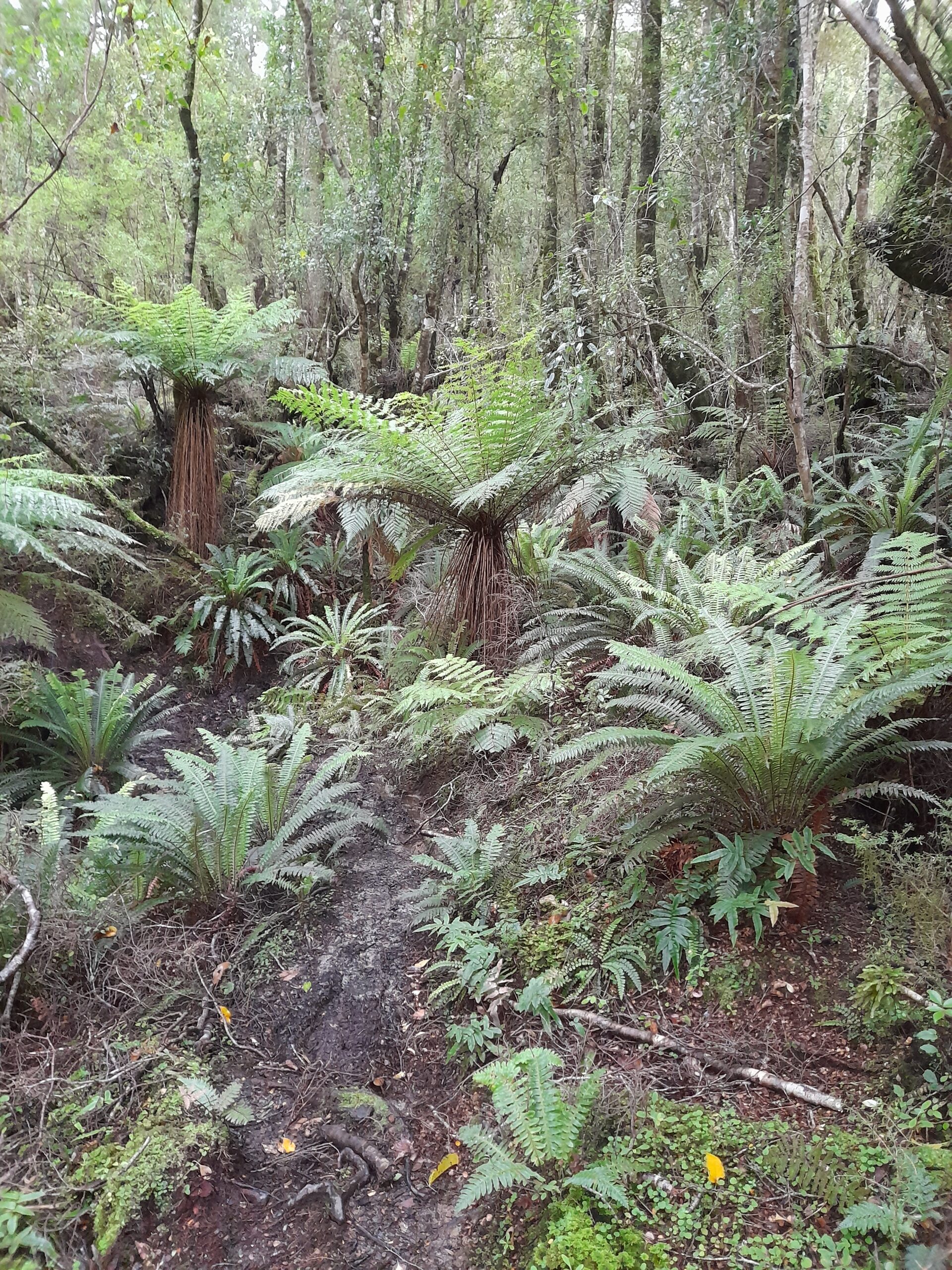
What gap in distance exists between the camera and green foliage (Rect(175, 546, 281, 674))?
5.73m

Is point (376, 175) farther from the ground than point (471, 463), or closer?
farther from the ground

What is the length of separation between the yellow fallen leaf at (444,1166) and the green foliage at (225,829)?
111 cm

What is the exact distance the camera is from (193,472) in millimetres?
6395

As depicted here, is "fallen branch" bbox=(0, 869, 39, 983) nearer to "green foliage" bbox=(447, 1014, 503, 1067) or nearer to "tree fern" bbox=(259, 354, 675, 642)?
"green foliage" bbox=(447, 1014, 503, 1067)

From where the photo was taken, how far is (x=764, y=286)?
6.37m

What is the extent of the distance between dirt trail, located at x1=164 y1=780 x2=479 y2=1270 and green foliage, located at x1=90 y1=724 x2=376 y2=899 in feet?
0.94

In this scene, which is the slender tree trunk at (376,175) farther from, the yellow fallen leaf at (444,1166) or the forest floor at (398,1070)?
the yellow fallen leaf at (444,1166)

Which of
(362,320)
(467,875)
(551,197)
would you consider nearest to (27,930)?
(467,875)

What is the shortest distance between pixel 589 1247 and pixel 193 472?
251 inches

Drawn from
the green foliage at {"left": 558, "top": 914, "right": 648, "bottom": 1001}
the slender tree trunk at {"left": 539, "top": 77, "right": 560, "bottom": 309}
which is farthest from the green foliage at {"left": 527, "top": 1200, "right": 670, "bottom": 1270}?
the slender tree trunk at {"left": 539, "top": 77, "right": 560, "bottom": 309}

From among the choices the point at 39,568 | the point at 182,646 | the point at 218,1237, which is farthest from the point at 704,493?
the point at 39,568

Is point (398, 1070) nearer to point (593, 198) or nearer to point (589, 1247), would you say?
point (589, 1247)

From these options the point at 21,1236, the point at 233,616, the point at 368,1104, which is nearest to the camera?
the point at 21,1236

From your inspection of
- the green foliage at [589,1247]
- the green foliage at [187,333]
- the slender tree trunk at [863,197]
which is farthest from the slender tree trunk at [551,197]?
the green foliage at [589,1247]
